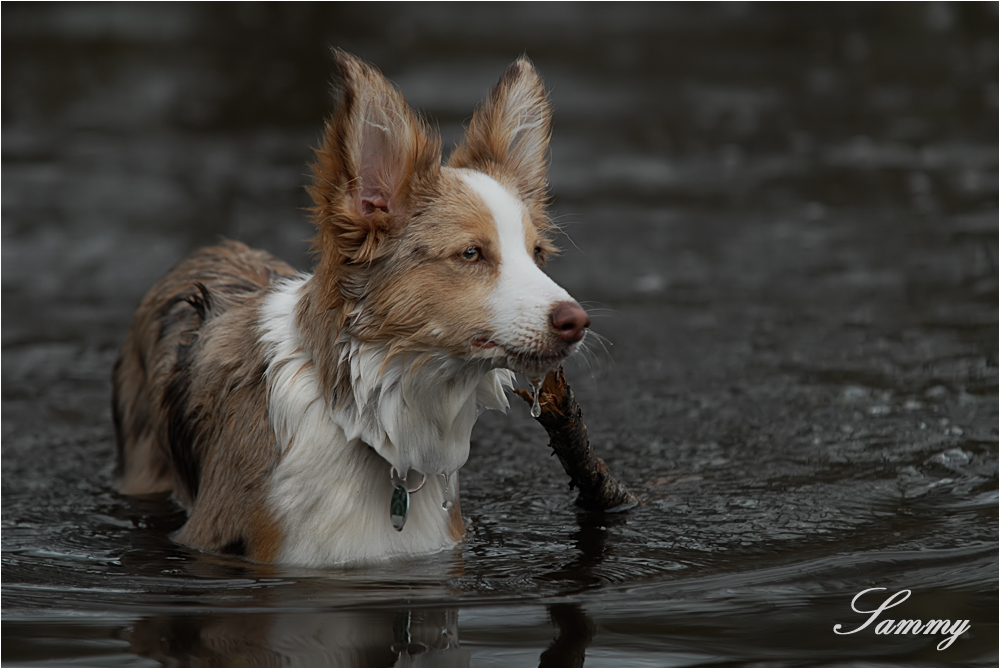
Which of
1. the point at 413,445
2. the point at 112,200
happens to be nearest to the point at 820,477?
the point at 413,445

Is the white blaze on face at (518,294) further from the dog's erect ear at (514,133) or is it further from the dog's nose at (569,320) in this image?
the dog's erect ear at (514,133)

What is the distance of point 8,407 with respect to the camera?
8.40 meters

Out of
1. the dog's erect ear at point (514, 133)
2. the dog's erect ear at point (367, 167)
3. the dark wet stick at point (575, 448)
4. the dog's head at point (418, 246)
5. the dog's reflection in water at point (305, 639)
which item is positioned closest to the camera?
the dog's reflection in water at point (305, 639)

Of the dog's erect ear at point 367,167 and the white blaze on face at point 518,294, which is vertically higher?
the dog's erect ear at point 367,167

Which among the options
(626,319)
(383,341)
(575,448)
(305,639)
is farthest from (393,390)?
(626,319)

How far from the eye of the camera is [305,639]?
475 cm

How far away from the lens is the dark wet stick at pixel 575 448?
5.67 meters

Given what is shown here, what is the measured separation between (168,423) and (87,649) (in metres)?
1.84

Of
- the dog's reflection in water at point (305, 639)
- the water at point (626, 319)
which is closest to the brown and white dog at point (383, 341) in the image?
→ the water at point (626, 319)

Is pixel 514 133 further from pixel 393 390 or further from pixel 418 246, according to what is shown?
pixel 393 390

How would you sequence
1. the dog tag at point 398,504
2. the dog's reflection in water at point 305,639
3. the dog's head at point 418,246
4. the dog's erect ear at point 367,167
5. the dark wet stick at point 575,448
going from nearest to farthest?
the dog's reflection in water at point 305,639 → the dog's head at point 418,246 → the dog's erect ear at point 367,167 → the dog tag at point 398,504 → the dark wet stick at point 575,448

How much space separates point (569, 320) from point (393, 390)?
2.90ft

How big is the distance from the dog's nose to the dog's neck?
453mm

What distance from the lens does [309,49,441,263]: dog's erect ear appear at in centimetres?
493
